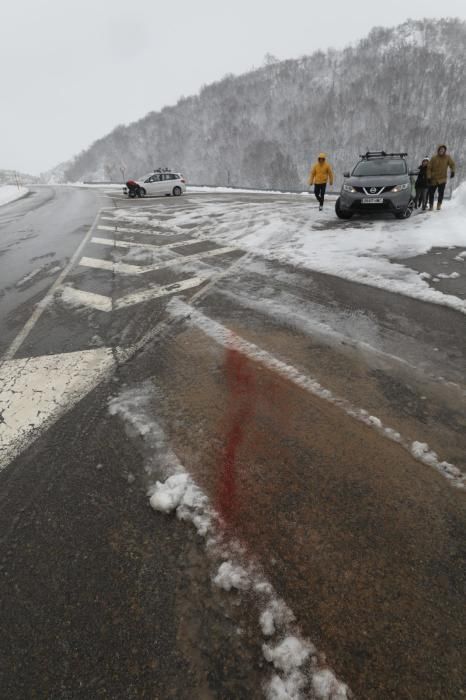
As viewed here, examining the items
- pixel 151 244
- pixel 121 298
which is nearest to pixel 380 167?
pixel 151 244

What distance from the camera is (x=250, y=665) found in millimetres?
1419

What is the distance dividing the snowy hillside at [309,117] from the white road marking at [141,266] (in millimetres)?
73215

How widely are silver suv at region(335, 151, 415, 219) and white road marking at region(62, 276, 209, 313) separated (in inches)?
220

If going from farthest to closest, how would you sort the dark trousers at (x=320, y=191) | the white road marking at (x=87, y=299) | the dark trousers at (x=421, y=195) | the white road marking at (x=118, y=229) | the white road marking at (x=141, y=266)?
1. the dark trousers at (x=320, y=191)
2. the white road marking at (x=118, y=229)
3. the dark trousers at (x=421, y=195)
4. the white road marking at (x=141, y=266)
5. the white road marking at (x=87, y=299)

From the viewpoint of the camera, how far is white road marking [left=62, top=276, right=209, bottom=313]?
5.02 meters

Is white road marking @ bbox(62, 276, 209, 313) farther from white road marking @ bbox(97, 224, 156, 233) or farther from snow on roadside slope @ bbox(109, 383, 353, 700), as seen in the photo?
white road marking @ bbox(97, 224, 156, 233)

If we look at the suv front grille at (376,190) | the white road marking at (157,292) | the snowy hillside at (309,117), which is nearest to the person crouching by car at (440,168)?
the suv front grille at (376,190)

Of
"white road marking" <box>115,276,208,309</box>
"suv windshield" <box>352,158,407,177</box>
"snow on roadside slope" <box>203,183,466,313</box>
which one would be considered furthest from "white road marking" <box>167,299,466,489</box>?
"suv windshield" <box>352,158,407,177</box>

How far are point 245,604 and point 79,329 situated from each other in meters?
3.57

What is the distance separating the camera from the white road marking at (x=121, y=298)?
16.5 ft

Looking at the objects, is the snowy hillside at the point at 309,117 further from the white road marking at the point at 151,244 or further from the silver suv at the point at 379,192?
the silver suv at the point at 379,192

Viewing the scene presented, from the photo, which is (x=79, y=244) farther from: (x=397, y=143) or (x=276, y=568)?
(x=397, y=143)

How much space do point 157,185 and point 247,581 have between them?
23794 millimetres

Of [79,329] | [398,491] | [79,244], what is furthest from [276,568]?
[79,244]
